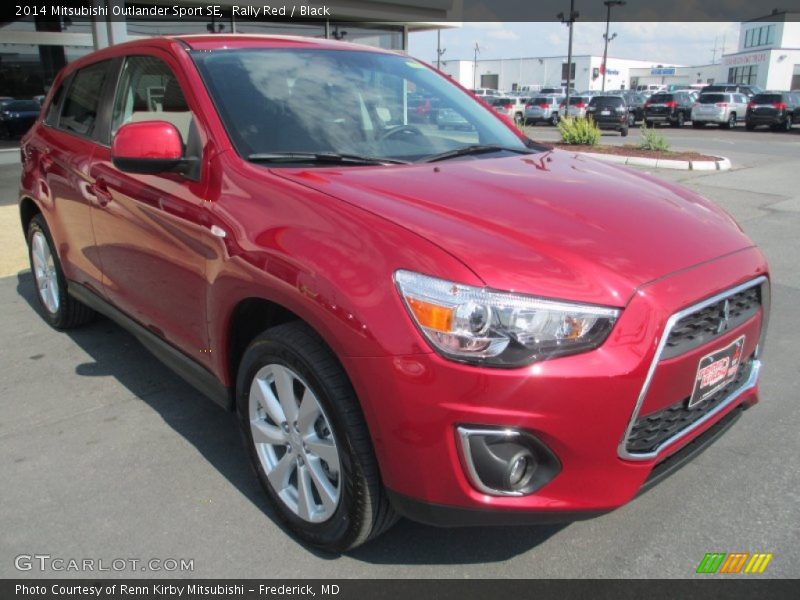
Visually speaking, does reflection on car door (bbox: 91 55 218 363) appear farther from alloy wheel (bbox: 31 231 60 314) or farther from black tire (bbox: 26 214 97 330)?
alloy wheel (bbox: 31 231 60 314)

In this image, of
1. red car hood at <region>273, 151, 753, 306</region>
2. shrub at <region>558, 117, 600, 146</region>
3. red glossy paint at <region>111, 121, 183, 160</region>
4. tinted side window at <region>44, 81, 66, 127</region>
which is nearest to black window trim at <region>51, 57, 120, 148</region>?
tinted side window at <region>44, 81, 66, 127</region>

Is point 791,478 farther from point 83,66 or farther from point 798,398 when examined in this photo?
point 83,66

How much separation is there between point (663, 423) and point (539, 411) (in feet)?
1.78

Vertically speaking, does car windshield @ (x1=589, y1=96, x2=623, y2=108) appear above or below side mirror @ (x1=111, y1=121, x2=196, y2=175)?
above

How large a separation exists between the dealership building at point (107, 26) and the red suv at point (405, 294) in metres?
9.16

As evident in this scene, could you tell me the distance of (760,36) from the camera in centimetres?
6981

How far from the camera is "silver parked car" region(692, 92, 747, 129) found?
31.1 m

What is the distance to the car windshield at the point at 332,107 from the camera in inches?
113

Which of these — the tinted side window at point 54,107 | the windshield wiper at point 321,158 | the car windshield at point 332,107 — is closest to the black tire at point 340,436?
the windshield wiper at point 321,158

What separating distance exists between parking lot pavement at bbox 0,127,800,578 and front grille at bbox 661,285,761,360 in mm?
825

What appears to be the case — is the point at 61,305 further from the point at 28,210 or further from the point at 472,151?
the point at 472,151

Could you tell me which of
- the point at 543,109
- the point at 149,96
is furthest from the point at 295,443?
the point at 543,109
